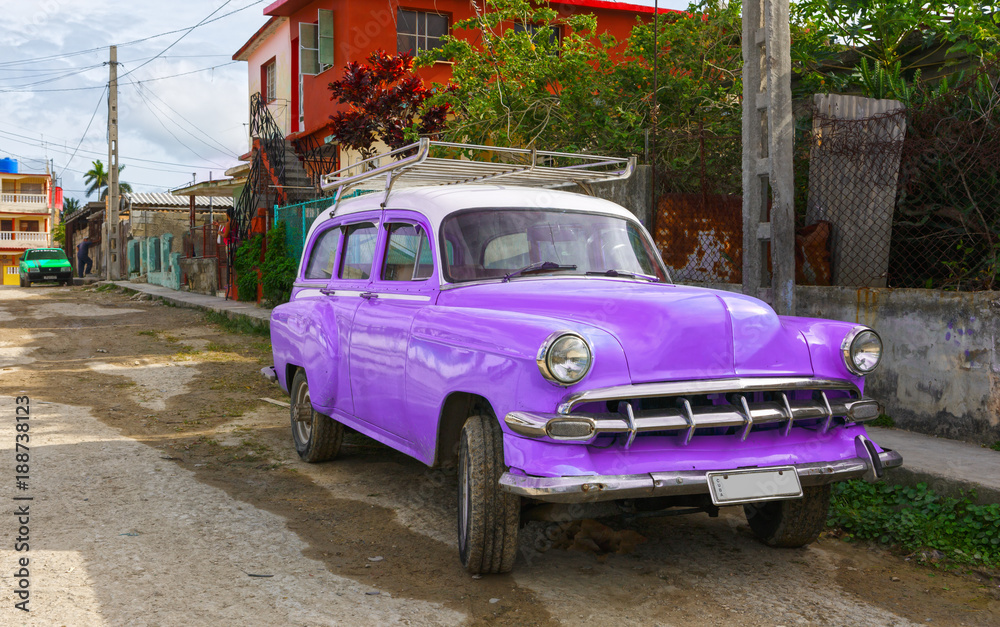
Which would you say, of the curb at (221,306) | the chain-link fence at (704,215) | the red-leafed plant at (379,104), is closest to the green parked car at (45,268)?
the curb at (221,306)

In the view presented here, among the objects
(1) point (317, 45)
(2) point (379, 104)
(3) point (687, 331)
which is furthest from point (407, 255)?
(1) point (317, 45)

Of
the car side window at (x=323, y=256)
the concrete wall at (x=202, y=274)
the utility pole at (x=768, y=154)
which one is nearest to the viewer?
the car side window at (x=323, y=256)

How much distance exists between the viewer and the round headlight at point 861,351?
12.4ft

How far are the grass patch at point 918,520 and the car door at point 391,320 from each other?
97.6 inches

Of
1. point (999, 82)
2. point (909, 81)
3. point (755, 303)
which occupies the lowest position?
point (755, 303)

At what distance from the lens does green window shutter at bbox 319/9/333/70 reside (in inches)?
687

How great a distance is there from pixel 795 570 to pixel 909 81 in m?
7.51

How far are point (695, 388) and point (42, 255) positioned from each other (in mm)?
35872

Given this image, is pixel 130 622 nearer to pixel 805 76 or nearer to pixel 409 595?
pixel 409 595

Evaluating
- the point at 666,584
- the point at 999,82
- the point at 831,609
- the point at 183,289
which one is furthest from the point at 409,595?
the point at 183,289

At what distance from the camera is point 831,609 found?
3.61 meters

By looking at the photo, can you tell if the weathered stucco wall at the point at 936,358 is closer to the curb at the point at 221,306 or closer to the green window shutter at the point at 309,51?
the curb at the point at 221,306

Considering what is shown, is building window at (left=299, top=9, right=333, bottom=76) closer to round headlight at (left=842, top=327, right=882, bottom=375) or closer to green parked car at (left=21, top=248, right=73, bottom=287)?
round headlight at (left=842, top=327, right=882, bottom=375)

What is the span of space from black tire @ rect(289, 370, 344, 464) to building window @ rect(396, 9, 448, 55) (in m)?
12.5
